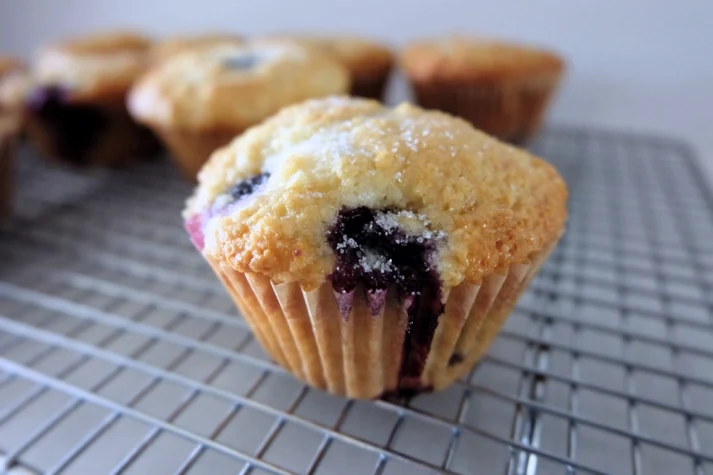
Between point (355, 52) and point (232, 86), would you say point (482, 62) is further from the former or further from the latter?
point (232, 86)

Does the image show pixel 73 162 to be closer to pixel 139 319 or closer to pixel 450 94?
pixel 139 319

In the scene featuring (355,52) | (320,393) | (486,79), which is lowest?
(320,393)

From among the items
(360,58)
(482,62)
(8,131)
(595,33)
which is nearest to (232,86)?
(360,58)

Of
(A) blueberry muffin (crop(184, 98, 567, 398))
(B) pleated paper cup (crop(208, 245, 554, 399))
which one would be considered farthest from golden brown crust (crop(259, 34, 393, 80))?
(B) pleated paper cup (crop(208, 245, 554, 399))

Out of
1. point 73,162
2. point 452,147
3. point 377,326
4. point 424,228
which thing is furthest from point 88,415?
point 73,162

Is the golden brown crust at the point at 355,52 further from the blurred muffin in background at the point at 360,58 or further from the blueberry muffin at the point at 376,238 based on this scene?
the blueberry muffin at the point at 376,238
